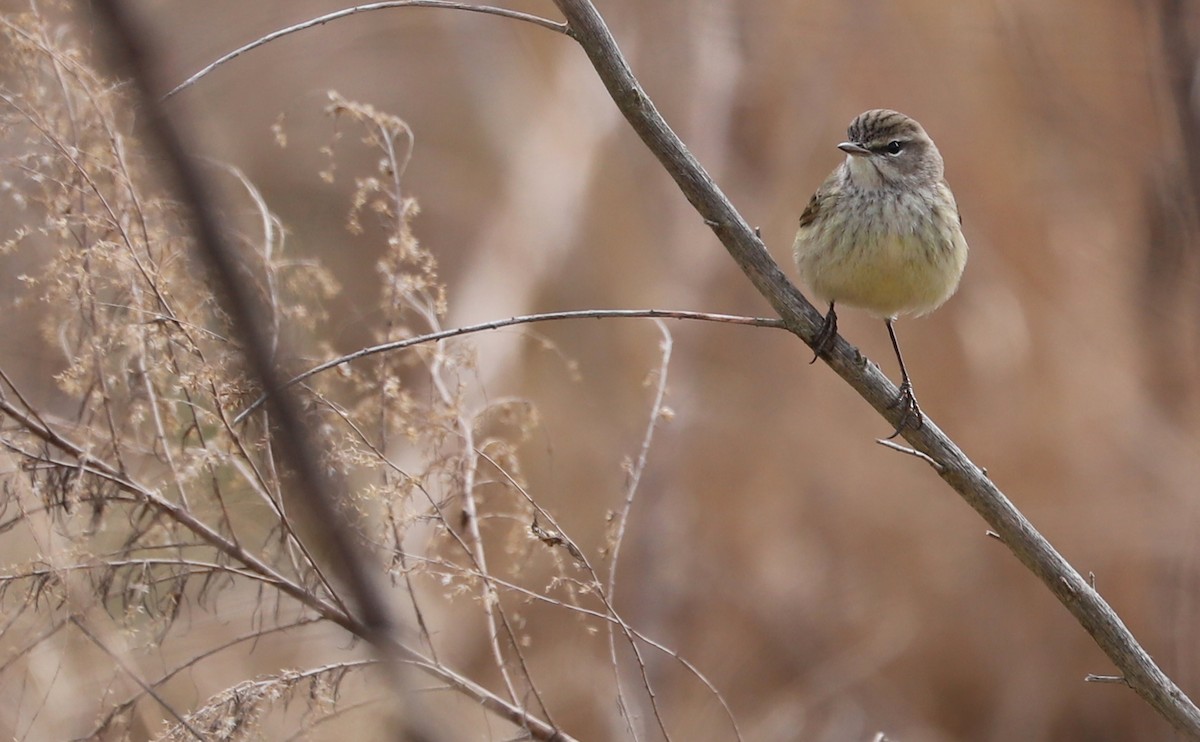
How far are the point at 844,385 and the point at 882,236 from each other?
3367 millimetres

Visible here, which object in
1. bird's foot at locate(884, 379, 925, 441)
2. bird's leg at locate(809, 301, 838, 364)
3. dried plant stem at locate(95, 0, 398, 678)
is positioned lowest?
dried plant stem at locate(95, 0, 398, 678)

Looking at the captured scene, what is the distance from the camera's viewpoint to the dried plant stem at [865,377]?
5.55ft

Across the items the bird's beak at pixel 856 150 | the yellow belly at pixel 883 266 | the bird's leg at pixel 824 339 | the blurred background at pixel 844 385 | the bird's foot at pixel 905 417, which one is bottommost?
the bird's foot at pixel 905 417

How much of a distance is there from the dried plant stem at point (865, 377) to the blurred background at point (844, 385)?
2.95 meters

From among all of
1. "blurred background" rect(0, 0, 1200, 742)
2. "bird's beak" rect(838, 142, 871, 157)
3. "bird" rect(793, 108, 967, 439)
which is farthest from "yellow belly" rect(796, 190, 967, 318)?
"blurred background" rect(0, 0, 1200, 742)

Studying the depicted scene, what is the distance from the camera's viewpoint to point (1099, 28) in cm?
570

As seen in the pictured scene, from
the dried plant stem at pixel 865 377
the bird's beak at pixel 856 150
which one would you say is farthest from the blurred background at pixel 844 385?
the dried plant stem at pixel 865 377

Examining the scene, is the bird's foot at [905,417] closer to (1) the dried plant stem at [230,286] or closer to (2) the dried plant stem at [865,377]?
(2) the dried plant stem at [865,377]

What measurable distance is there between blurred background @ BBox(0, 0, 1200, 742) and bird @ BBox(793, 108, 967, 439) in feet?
7.26

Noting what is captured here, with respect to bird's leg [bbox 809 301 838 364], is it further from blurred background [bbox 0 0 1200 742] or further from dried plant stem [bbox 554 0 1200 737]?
blurred background [bbox 0 0 1200 742]

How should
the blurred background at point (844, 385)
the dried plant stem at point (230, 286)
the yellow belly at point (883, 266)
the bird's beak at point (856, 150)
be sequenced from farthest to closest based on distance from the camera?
1. the blurred background at point (844, 385)
2. the bird's beak at point (856, 150)
3. the yellow belly at point (883, 266)
4. the dried plant stem at point (230, 286)

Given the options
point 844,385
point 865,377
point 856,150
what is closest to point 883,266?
point 856,150

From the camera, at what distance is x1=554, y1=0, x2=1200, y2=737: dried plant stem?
66.6 inches

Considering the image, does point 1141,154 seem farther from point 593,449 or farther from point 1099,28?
point 593,449
